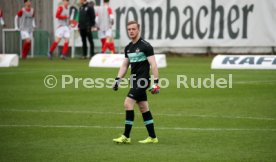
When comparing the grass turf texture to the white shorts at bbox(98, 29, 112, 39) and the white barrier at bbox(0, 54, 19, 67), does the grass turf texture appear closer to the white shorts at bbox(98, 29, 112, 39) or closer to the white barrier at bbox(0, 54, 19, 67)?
the white barrier at bbox(0, 54, 19, 67)

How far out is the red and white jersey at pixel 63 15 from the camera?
3390 centimetres

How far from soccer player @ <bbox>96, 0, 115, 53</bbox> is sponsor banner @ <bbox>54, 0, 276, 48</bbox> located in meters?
1.52

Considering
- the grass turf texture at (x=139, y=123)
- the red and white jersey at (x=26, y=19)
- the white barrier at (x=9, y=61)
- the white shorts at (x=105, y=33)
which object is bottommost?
the white barrier at (x=9, y=61)

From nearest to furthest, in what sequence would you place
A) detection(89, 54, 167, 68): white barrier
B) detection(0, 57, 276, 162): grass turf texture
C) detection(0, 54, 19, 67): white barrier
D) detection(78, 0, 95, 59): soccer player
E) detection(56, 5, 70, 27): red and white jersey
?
detection(0, 57, 276, 162): grass turf texture < detection(89, 54, 167, 68): white barrier < detection(0, 54, 19, 67): white barrier < detection(78, 0, 95, 59): soccer player < detection(56, 5, 70, 27): red and white jersey

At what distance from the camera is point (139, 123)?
1414 cm

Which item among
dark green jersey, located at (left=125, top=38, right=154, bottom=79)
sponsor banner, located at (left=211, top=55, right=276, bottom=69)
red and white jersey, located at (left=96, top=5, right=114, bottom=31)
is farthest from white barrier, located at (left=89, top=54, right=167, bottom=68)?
dark green jersey, located at (left=125, top=38, right=154, bottom=79)

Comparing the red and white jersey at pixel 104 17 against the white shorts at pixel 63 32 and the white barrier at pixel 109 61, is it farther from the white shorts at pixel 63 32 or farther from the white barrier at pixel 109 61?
the white barrier at pixel 109 61

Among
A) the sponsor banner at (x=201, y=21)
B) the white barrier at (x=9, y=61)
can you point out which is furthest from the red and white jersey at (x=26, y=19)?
the white barrier at (x=9, y=61)

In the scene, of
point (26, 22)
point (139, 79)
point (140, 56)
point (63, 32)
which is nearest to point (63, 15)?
point (63, 32)

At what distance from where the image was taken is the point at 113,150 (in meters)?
10.9

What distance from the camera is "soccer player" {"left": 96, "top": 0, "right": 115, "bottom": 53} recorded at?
33219 millimetres

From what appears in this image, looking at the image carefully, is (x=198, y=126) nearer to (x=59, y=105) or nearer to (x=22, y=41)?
(x=59, y=105)

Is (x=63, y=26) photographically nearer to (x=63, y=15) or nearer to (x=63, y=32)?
(x=63, y=32)

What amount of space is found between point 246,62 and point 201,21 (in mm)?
8053
